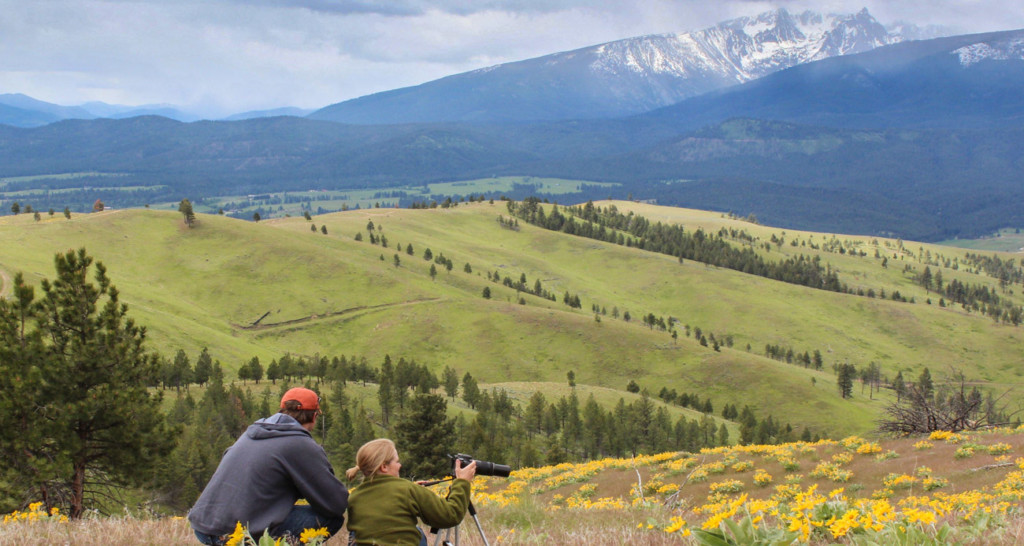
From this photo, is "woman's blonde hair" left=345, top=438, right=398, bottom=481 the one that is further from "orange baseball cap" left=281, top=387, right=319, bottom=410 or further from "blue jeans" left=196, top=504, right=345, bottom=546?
"orange baseball cap" left=281, top=387, right=319, bottom=410

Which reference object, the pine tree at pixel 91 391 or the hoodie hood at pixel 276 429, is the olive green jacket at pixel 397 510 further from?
the pine tree at pixel 91 391

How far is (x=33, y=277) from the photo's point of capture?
10519cm

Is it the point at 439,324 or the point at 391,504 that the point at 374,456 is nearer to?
the point at 391,504

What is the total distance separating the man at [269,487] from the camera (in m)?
7.84

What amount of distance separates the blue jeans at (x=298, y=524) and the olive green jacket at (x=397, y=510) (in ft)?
2.11

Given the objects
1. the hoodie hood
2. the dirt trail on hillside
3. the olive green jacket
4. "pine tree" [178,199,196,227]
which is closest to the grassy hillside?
the dirt trail on hillside

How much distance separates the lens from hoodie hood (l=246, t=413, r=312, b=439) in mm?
8008

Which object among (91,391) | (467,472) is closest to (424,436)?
(91,391)

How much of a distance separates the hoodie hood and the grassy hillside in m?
102

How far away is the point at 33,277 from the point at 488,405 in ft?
255

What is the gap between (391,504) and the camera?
7.60 meters

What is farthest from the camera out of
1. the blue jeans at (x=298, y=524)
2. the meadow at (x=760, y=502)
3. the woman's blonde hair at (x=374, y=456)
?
the blue jeans at (x=298, y=524)

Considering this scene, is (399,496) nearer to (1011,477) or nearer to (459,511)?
(459,511)

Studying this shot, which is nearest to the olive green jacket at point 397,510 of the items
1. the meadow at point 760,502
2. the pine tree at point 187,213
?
the meadow at point 760,502
